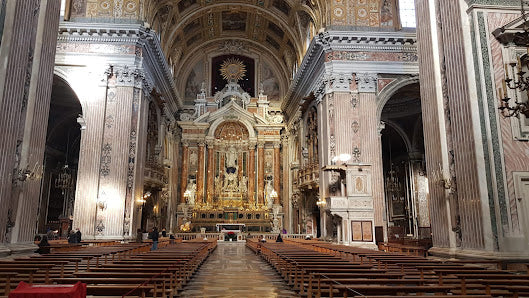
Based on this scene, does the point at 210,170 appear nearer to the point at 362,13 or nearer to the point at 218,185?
the point at 218,185

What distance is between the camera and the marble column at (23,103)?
870 cm

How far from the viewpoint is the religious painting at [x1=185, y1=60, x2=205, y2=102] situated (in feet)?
102

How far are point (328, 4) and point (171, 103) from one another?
12887mm

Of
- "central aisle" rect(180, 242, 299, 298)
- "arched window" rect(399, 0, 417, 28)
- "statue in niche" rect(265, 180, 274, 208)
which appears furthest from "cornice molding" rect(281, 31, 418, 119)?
"central aisle" rect(180, 242, 299, 298)

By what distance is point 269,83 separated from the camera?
31906 mm

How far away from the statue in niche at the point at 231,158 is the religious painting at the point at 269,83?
512 centimetres

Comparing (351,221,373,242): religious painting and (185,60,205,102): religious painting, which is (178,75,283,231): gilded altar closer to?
(185,60,205,102): religious painting

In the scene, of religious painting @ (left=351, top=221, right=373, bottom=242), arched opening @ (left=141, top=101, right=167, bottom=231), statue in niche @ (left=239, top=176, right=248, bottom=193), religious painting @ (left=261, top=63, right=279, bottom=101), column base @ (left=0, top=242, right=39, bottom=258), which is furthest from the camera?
religious painting @ (left=261, top=63, right=279, bottom=101)

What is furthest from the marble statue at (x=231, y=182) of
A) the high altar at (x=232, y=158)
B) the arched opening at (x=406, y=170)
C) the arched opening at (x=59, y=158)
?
the arched opening at (x=406, y=170)

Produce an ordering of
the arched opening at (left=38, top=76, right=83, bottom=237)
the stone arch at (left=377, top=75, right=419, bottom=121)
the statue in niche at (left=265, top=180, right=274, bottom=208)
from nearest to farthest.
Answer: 1. the stone arch at (left=377, top=75, right=419, bottom=121)
2. the arched opening at (left=38, top=76, right=83, bottom=237)
3. the statue in niche at (left=265, top=180, right=274, bottom=208)

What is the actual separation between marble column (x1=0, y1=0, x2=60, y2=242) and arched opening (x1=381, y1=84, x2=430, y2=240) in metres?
17.1

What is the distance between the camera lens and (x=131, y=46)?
18.4 meters

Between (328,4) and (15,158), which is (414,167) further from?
(15,158)

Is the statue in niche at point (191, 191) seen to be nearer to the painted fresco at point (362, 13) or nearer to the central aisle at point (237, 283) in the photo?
the painted fresco at point (362, 13)
